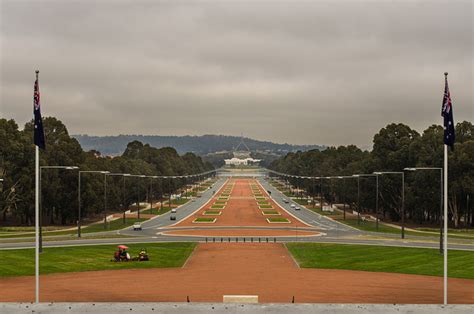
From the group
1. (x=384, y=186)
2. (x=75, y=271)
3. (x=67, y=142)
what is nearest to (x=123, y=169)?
(x=67, y=142)

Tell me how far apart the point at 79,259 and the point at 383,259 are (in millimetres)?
33253

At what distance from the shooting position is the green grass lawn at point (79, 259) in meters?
58.1

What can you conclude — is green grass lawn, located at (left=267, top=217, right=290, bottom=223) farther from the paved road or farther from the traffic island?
the paved road

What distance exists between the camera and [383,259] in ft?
215

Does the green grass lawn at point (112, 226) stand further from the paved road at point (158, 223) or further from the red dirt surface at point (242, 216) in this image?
the red dirt surface at point (242, 216)

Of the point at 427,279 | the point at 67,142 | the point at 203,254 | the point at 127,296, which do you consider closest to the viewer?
the point at 127,296

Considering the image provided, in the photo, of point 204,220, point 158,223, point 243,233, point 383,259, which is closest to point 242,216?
point 204,220

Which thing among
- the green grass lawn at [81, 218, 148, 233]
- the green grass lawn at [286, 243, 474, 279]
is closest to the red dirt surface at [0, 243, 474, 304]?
the green grass lawn at [286, 243, 474, 279]

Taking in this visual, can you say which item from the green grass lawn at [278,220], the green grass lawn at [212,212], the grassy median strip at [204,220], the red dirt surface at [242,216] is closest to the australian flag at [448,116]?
the red dirt surface at [242,216]

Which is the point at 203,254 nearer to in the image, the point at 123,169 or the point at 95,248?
the point at 95,248

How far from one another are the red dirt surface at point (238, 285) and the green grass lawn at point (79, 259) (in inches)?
106

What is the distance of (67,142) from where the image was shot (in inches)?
4815

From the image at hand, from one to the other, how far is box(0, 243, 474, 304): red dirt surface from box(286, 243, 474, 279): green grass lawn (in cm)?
293

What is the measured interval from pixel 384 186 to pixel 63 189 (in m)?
66.1
